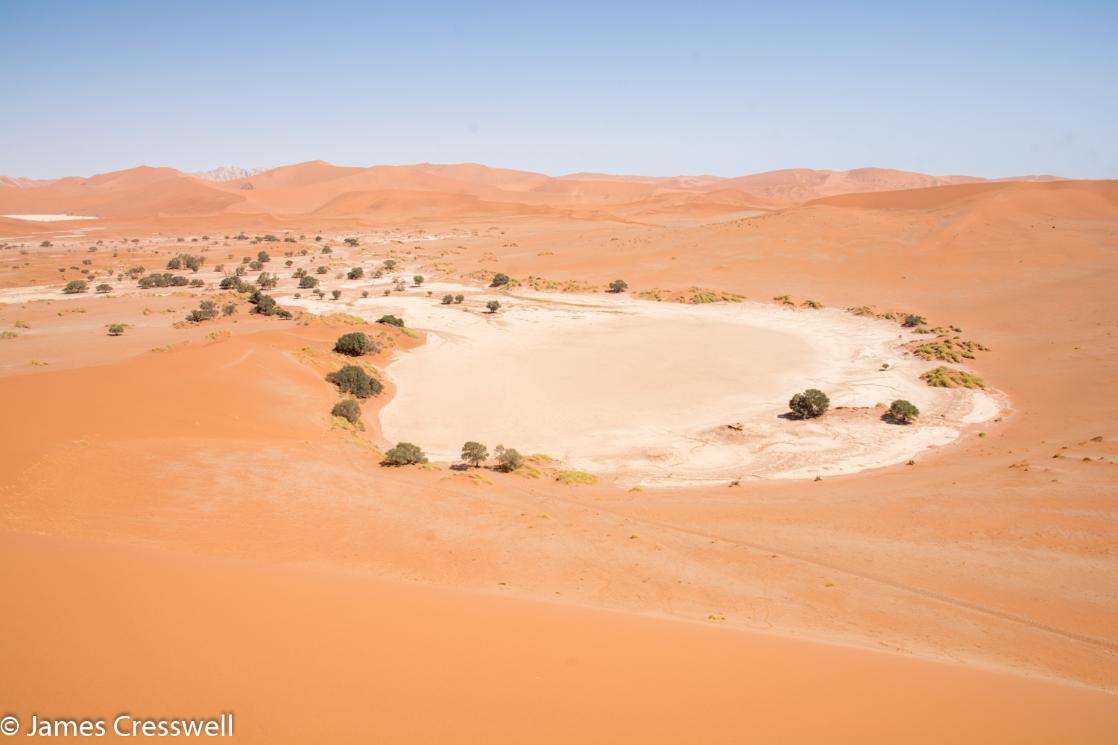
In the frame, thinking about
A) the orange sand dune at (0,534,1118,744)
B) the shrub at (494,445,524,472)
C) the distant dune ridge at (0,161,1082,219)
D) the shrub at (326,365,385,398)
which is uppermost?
the distant dune ridge at (0,161,1082,219)

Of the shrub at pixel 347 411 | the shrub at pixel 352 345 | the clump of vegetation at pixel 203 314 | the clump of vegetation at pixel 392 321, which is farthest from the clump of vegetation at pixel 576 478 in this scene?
the clump of vegetation at pixel 203 314

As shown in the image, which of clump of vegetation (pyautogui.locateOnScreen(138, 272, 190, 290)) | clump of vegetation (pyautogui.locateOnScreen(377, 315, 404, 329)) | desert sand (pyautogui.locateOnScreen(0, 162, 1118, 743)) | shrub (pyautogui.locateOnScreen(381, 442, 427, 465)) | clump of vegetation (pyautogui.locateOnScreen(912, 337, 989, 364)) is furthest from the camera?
clump of vegetation (pyautogui.locateOnScreen(138, 272, 190, 290))

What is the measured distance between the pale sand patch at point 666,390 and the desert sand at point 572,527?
186mm

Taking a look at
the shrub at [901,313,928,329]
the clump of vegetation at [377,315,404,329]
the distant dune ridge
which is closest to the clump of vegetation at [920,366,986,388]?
the shrub at [901,313,928,329]

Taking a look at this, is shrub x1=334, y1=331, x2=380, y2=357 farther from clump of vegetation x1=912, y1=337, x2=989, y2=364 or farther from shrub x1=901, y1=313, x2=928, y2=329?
shrub x1=901, y1=313, x2=928, y2=329

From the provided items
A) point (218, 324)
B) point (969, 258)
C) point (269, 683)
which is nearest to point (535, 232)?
point (969, 258)

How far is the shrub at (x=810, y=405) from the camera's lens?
20906mm

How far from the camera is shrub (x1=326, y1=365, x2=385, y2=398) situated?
22609 mm

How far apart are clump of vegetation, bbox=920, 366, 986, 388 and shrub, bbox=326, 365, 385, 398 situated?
67.5ft

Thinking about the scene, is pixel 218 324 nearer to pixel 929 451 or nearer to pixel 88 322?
pixel 88 322

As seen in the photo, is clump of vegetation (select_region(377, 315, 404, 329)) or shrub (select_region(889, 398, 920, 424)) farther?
clump of vegetation (select_region(377, 315, 404, 329))

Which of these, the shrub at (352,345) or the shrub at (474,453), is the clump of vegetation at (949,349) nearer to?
the shrub at (474,453)

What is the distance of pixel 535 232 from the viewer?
82.8 meters

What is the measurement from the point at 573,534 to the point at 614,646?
5.22 metres
